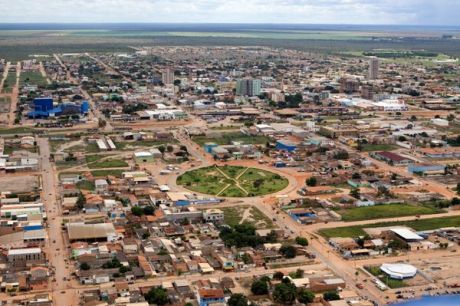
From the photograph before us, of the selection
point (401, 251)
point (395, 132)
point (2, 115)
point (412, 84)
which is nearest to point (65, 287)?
point (401, 251)

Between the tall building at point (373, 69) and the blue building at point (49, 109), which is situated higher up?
the tall building at point (373, 69)

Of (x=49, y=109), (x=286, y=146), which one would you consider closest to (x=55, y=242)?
(x=286, y=146)

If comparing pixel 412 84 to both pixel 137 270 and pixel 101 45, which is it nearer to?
pixel 137 270

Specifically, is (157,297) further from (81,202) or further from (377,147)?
(377,147)

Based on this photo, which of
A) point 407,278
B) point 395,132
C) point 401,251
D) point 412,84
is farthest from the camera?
point 412,84

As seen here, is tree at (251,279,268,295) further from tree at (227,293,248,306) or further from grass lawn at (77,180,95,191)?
grass lawn at (77,180,95,191)

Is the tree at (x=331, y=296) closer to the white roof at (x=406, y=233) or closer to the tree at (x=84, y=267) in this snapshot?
the white roof at (x=406, y=233)

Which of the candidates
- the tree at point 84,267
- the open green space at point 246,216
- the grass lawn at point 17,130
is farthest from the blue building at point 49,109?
the tree at point 84,267
